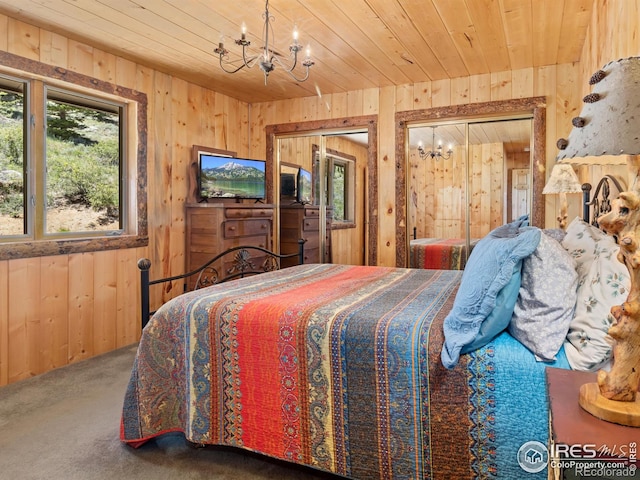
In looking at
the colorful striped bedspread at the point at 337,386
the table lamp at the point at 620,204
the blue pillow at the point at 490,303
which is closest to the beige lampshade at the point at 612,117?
the table lamp at the point at 620,204

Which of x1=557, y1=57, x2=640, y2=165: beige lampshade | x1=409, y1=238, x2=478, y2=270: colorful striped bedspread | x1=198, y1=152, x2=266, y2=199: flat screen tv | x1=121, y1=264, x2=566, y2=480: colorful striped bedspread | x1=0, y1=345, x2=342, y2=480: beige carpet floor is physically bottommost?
x1=0, y1=345, x2=342, y2=480: beige carpet floor

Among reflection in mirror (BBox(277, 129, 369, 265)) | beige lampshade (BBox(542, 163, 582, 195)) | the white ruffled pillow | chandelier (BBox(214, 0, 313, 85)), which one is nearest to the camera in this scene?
the white ruffled pillow

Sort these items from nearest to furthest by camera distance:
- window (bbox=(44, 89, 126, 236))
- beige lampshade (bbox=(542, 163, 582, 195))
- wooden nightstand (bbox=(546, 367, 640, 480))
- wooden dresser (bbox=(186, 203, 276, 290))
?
1. wooden nightstand (bbox=(546, 367, 640, 480))
2. beige lampshade (bbox=(542, 163, 582, 195))
3. window (bbox=(44, 89, 126, 236))
4. wooden dresser (bbox=(186, 203, 276, 290))

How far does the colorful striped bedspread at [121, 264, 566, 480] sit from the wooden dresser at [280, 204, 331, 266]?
2.61 metres

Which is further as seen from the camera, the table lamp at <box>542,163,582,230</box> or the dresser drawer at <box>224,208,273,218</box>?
the dresser drawer at <box>224,208,273,218</box>

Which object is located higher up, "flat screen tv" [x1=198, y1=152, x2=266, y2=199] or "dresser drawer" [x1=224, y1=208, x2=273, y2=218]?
"flat screen tv" [x1=198, y1=152, x2=266, y2=199]

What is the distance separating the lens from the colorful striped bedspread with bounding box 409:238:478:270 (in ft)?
13.8

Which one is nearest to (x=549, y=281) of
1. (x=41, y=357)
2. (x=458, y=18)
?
(x=458, y=18)

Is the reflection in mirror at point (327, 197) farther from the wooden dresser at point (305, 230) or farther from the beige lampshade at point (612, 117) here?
the beige lampshade at point (612, 117)

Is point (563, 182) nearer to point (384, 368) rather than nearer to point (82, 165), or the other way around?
point (384, 368)

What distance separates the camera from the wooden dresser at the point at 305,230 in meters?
4.75

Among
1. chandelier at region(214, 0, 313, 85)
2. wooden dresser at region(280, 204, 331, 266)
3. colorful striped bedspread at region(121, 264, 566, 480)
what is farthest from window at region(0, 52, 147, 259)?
colorful striped bedspread at region(121, 264, 566, 480)

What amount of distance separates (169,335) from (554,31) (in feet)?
10.3

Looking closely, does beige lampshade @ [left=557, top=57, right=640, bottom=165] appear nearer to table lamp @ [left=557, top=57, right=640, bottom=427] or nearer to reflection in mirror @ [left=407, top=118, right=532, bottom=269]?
table lamp @ [left=557, top=57, right=640, bottom=427]
